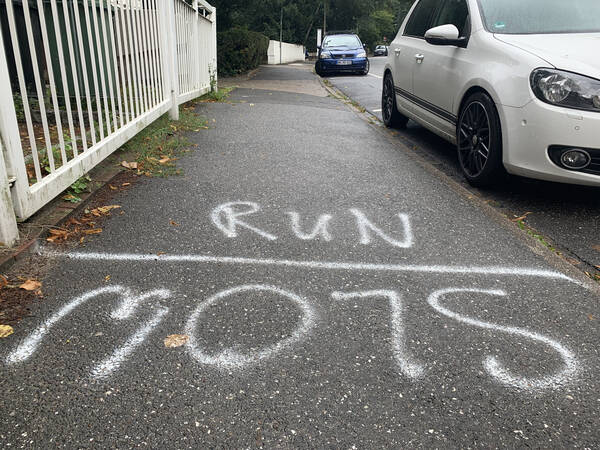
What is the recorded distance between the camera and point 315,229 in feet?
11.7

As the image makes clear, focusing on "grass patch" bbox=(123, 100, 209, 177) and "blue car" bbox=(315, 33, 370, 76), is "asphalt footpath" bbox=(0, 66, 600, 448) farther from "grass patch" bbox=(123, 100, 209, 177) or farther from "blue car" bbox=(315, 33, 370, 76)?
"blue car" bbox=(315, 33, 370, 76)

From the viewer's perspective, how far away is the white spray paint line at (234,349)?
2.15 metres

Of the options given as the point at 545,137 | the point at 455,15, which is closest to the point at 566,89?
the point at 545,137

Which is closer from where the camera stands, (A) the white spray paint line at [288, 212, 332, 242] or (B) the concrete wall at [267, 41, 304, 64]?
(A) the white spray paint line at [288, 212, 332, 242]

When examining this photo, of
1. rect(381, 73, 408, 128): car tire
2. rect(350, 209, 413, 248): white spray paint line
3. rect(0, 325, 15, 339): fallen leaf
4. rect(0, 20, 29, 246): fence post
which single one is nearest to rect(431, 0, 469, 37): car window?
rect(381, 73, 408, 128): car tire

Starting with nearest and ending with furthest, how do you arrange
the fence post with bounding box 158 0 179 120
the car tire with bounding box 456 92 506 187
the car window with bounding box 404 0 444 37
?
the car tire with bounding box 456 92 506 187, the car window with bounding box 404 0 444 37, the fence post with bounding box 158 0 179 120

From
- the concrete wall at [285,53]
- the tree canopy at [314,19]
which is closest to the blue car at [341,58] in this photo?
the concrete wall at [285,53]

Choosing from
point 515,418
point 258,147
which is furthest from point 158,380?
point 258,147

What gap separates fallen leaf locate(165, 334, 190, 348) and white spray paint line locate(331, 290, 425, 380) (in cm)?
80

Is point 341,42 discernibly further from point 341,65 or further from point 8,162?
point 8,162

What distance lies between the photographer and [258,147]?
19.1ft

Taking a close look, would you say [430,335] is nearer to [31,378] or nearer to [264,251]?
[264,251]

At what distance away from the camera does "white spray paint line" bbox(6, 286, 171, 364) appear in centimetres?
217

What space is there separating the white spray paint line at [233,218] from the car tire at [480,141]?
196 cm
